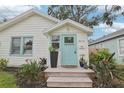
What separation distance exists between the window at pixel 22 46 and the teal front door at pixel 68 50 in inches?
89.1

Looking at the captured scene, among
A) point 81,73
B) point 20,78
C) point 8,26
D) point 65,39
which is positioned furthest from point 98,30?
point 20,78

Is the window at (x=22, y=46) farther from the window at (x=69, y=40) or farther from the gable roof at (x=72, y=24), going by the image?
the window at (x=69, y=40)

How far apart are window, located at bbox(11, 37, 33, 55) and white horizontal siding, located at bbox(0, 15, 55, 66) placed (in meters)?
0.24

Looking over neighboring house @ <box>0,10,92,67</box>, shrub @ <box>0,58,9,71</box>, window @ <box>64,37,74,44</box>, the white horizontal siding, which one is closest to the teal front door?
window @ <box>64,37,74,44</box>

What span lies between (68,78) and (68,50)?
243cm

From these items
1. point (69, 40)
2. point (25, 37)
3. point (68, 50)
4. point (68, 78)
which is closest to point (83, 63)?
point (68, 50)

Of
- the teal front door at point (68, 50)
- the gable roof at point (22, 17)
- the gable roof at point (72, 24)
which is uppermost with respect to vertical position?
the gable roof at point (22, 17)

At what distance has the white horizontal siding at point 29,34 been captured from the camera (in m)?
9.38

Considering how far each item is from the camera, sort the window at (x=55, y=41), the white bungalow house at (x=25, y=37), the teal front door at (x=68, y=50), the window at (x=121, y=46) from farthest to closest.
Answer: the window at (x=121, y=46)
the white bungalow house at (x=25, y=37)
the window at (x=55, y=41)
the teal front door at (x=68, y=50)

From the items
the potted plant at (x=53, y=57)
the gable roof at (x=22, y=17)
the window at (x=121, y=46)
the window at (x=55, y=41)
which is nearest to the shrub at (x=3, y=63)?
the gable roof at (x=22, y=17)

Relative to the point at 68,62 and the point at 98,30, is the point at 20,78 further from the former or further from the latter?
the point at 98,30

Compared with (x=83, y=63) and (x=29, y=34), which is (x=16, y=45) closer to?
(x=29, y=34)

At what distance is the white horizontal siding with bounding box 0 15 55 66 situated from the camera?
9383 mm

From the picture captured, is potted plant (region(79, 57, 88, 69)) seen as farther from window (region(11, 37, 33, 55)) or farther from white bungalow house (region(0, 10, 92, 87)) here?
window (region(11, 37, 33, 55))
